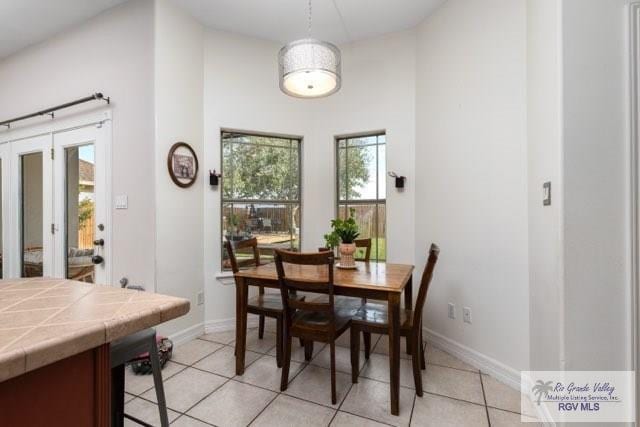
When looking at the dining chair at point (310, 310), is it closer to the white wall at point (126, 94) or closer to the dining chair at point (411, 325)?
the dining chair at point (411, 325)

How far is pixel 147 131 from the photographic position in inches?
105

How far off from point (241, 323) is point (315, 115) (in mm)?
2395

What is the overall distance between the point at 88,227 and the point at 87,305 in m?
2.59

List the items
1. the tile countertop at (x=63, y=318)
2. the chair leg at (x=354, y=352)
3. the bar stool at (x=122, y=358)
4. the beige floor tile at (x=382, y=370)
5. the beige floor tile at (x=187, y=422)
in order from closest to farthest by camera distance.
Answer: the tile countertop at (x=63, y=318)
the bar stool at (x=122, y=358)
the beige floor tile at (x=187, y=422)
the chair leg at (x=354, y=352)
the beige floor tile at (x=382, y=370)

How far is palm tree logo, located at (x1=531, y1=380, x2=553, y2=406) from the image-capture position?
168cm

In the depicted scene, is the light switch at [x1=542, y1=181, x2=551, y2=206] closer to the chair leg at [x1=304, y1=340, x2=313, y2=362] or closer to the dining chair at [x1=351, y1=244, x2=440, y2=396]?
the dining chair at [x1=351, y1=244, x2=440, y2=396]

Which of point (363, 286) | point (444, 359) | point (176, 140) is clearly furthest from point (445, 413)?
point (176, 140)

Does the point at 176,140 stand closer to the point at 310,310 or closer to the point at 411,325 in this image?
the point at 310,310

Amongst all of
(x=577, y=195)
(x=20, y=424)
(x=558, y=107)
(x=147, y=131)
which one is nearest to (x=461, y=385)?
(x=577, y=195)

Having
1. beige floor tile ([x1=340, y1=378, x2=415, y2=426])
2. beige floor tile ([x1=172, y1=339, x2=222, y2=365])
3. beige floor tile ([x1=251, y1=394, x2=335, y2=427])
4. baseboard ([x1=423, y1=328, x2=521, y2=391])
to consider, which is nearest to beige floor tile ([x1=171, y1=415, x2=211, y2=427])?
beige floor tile ([x1=251, y1=394, x2=335, y2=427])

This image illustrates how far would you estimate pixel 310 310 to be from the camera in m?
2.01

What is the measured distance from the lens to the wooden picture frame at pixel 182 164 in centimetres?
275

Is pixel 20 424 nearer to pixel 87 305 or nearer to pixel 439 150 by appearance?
pixel 87 305

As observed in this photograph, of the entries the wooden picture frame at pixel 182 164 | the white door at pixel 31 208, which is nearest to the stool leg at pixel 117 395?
the wooden picture frame at pixel 182 164
